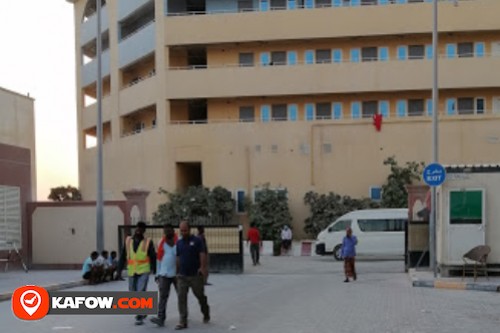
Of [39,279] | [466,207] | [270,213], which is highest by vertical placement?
[466,207]

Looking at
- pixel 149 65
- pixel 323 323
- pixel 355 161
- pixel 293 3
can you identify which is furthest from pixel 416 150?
pixel 323 323

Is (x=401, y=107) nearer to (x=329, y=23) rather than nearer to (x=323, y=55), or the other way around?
(x=323, y=55)

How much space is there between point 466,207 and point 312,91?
79.9 feet

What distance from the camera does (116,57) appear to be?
49.4 meters

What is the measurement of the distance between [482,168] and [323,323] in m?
8.95

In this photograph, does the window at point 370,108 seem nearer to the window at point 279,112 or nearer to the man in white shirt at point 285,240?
the window at point 279,112

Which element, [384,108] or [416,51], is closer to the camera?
[416,51]

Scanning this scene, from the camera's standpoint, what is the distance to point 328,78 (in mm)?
41594

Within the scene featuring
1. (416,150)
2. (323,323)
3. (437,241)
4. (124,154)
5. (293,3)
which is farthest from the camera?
(124,154)

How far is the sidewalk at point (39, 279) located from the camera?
56.3 feet

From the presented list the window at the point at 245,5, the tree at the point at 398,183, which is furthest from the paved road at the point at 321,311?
the window at the point at 245,5

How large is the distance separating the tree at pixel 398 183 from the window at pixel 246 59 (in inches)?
439

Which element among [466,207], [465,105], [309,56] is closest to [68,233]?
[466,207]

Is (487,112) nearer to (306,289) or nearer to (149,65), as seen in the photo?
(149,65)
